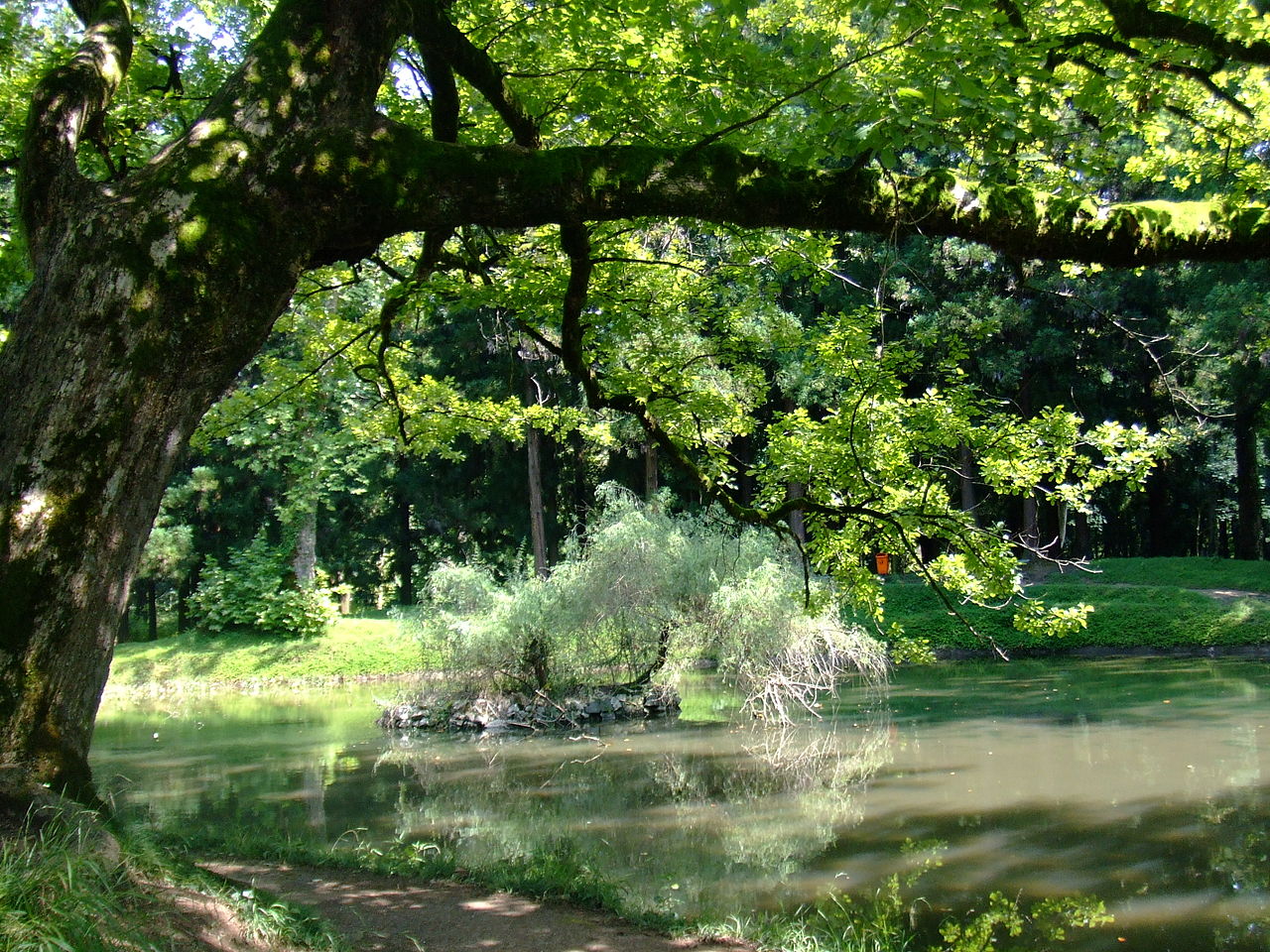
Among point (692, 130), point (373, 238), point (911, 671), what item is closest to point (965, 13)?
point (692, 130)

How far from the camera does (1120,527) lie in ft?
129

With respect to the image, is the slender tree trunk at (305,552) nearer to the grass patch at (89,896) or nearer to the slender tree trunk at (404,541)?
the slender tree trunk at (404,541)

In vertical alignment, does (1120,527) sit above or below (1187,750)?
above

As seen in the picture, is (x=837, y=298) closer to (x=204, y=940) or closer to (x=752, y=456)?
(x=752, y=456)

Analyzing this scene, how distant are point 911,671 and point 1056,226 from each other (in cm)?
1873

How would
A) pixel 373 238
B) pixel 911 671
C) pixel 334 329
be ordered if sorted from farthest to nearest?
pixel 911 671 < pixel 334 329 < pixel 373 238

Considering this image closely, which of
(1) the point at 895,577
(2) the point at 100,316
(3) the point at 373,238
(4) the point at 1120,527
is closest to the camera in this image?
(2) the point at 100,316

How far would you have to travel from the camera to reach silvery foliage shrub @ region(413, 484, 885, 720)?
14617mm

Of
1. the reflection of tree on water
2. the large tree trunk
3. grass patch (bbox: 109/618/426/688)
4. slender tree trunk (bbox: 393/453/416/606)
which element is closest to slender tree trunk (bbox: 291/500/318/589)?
grass patch (bbox: 109/618/426/688)

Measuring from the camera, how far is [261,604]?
25250 mm

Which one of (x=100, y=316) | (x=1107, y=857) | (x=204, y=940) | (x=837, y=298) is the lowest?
(x=1107, y=857)

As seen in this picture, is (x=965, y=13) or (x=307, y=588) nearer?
(x=965, y=13)

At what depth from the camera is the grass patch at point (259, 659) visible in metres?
23.7

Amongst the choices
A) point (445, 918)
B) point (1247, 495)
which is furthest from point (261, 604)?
point (1247, 495)
